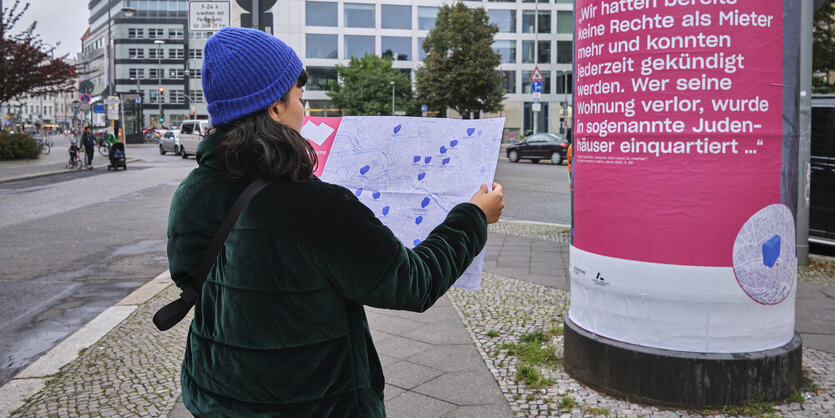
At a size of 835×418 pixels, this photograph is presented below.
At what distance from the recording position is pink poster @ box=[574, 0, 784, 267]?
342cm

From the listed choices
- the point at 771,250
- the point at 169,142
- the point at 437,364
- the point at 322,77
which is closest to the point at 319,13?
the point at 322,77

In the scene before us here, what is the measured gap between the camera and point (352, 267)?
1.53 meters

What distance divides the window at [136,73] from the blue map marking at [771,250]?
4307 inches

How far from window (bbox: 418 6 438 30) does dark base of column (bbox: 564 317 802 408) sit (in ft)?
217

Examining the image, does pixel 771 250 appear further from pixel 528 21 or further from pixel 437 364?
pixel 528 21

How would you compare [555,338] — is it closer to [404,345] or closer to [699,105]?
[404,345]

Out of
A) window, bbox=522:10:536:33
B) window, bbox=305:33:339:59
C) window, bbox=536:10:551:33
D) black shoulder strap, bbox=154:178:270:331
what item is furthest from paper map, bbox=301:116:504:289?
window, bbox=522:10:536:33

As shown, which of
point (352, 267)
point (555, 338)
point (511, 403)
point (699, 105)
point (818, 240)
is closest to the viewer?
point (352, 267)

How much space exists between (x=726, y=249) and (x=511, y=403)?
138cm

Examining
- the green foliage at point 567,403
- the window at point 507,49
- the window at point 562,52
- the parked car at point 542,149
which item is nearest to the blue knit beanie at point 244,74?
the green foliage at point 567,403

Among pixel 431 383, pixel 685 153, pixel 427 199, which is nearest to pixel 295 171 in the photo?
pixel 427 199

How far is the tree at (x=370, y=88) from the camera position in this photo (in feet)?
192

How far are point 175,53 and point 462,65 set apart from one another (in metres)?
61.5

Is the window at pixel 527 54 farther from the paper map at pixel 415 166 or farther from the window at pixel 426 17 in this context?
the paper map at pixel 415 166
